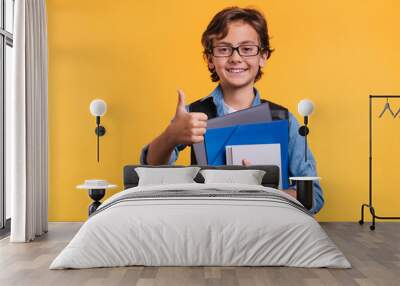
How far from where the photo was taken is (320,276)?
14.1 feet

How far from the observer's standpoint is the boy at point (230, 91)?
24.5ft

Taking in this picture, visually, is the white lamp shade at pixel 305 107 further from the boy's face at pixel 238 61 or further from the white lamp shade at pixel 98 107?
the white lamp shade at pixel 98 107

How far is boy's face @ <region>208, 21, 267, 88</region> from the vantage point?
7.47 meters

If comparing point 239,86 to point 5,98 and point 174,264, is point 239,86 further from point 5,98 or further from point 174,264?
point 174,264

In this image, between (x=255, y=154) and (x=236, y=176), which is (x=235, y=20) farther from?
(x=236, y=176)

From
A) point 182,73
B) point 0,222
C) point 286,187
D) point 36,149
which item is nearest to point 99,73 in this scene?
point 182,73

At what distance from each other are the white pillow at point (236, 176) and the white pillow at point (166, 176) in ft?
0.75

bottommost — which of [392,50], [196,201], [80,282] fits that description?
[80,282]

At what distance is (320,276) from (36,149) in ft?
12.3

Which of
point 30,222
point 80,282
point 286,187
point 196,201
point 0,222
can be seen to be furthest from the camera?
point 286,187

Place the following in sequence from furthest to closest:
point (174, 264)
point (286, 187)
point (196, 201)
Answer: point (286, 187), point (196, 201), point (174, 264)

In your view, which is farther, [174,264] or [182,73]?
[182,73]

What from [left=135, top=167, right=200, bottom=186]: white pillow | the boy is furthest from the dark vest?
[left=135, top=167, right=200, bottom=186]: white pillow

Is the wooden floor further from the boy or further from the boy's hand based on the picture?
the boy's hand
